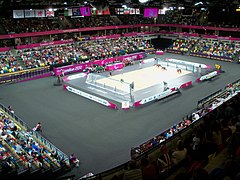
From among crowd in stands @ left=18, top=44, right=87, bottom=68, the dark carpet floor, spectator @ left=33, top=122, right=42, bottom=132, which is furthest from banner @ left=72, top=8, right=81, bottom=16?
spectator @ left=33, top=122, right=42, bottom=132

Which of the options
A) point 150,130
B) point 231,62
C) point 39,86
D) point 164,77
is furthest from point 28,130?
point 231,62

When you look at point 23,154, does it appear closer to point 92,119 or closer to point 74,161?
point 74,161

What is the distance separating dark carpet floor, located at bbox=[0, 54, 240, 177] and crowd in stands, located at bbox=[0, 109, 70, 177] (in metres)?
1.61

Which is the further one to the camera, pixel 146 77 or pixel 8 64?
pixel 8 64

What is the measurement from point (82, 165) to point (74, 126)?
6138 millimetres

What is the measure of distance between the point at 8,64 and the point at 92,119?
2249 centimetres

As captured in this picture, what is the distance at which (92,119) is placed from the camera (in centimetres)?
2367

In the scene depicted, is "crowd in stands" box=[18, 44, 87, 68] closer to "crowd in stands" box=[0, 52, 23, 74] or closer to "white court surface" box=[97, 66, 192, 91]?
"crowd in stands" box=[0, 52, 23, 74]

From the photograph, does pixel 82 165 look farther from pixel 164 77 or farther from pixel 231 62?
pixel 231 62

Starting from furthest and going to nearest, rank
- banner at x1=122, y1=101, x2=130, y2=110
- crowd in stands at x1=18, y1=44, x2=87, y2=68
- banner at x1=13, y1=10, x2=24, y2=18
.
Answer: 1. crowd in stands at x1=18, y1=44, x2=87, y2=68
2. banner at x1=13, y1=10, x2=24, y2=18
3. banner at x1=122, y1=101, x2=130, y2=110

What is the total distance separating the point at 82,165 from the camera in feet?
54.8

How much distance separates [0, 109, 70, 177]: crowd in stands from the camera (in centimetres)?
1406

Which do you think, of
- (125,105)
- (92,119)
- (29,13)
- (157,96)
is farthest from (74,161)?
(29,13)

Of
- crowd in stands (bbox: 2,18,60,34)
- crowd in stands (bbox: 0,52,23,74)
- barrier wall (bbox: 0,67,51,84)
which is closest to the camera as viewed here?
barrier wall (bbox: 0,67,51,84)
